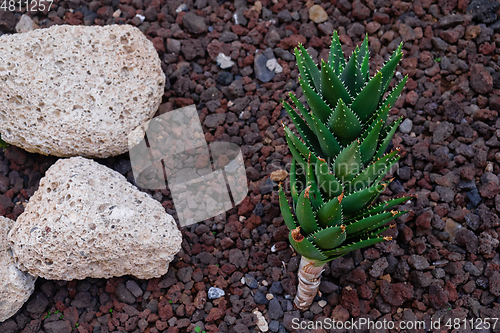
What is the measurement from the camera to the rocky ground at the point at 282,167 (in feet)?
8.78

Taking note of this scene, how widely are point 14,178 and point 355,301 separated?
2442 mm

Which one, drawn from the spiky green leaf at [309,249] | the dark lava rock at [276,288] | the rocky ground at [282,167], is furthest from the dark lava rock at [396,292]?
the spiky green leaf at [309,249]

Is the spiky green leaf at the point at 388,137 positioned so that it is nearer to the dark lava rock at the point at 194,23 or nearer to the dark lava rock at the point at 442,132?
the dark lava rock at the point at 442,132

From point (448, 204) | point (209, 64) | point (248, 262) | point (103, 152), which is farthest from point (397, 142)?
point (103, 152)

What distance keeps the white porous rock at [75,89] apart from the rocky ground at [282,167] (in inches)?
10.6

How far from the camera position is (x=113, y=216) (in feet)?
8.32

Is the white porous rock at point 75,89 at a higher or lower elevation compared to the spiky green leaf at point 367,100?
lower

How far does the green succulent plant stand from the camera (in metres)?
1.98

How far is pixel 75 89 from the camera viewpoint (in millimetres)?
2949

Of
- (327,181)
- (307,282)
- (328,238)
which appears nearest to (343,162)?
(327,181)

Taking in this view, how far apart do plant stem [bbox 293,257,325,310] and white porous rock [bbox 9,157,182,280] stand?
29.5 inches

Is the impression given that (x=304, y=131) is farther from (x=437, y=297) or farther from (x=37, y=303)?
(x=37, y=303)

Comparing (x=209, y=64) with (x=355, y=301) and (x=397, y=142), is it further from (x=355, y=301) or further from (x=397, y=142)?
(x=355, y=301)

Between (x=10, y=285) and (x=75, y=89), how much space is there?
1.26 metres
